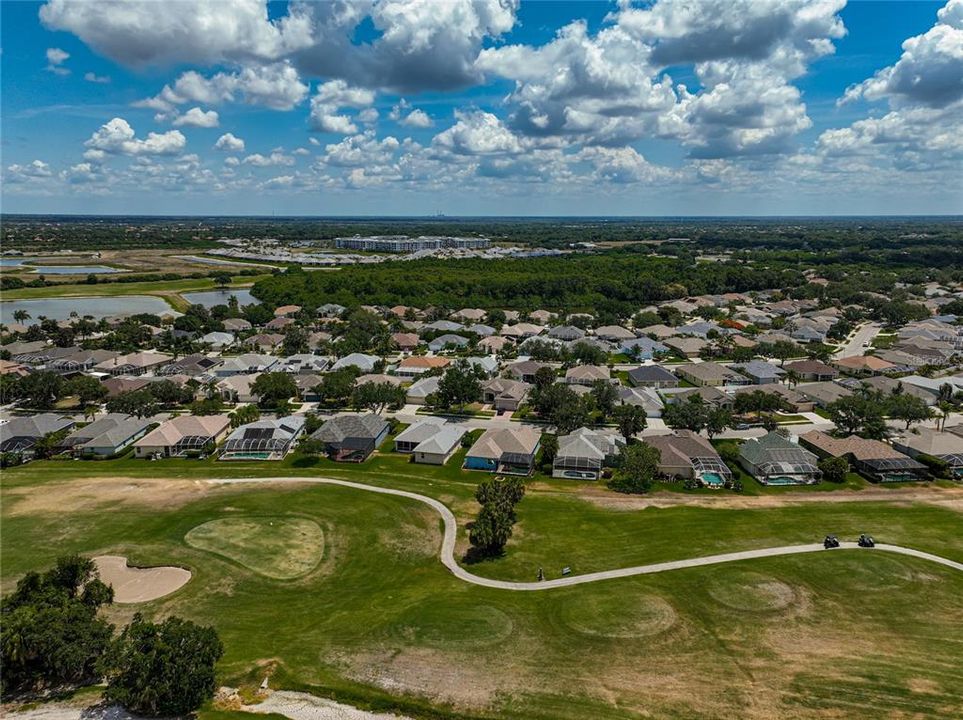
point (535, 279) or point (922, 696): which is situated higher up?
point (535, 279)

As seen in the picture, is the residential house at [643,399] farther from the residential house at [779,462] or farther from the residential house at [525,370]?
the residential house at [779,462]

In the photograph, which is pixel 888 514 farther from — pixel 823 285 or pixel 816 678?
pixel 823 285

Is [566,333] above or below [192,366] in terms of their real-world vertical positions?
above

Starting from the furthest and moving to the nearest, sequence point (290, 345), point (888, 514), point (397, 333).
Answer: point (397, 333), point (290, 345), point (888, 514)

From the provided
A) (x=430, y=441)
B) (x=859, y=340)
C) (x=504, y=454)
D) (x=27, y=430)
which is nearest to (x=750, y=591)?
(x=504, y=454)

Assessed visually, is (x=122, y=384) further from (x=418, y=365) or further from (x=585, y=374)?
(x=585, y=374)

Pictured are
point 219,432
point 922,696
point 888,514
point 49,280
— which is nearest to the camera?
point 922,696

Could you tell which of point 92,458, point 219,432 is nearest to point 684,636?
point 219,432
